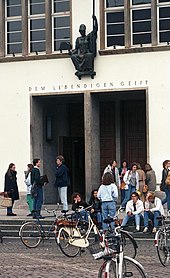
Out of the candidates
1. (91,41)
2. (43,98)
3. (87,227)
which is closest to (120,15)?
(91,41)

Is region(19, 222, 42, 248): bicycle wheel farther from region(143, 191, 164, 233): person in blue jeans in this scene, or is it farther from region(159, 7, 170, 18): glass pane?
region(159, 7, 170, 18): glass pane

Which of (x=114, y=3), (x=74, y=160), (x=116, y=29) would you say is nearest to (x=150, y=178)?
(x=116, y=29)

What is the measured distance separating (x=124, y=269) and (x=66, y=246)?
25.1 feet

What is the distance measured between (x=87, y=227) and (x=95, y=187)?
31.3ft

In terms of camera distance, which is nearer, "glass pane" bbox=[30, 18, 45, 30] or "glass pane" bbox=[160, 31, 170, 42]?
"glass pane" bbox=[160, 31, 170, 42]

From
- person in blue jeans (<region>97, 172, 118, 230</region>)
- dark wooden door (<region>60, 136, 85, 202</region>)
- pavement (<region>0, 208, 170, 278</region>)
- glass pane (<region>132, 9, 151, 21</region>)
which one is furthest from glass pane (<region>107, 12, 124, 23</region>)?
pavement (<region>0, 208, 170, 278</region>)

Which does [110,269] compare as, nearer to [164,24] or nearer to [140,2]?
[164,24]

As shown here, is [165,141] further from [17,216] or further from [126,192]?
[17,216]

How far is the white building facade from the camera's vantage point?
2692 cm

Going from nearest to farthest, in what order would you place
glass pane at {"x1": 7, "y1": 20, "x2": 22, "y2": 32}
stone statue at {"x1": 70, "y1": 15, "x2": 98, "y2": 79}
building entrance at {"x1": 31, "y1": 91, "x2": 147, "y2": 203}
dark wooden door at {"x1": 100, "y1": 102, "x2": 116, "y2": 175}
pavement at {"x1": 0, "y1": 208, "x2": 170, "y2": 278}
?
pavement at {"x1": 0, "y1": 208, "x2": 170, "y2": 278}
stone statue at {"x1": 70, "y1": 15, "x2": 98, "y2": 79}
building entrance at {"x1": 31, "y1": 91, "x2": 147, "y2": 203}
glass pane at {"x1": 7, "y1": 20, "x2": 22, "y2": 32}
dark wooden door at {"x1": 100, "y1": 102, "x2": 116, "y2": 175}

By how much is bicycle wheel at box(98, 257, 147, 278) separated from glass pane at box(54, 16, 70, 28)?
18.9 metres

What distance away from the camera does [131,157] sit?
96.8ft

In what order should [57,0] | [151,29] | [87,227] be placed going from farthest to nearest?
[57,0] < [151,29] < [87,227]

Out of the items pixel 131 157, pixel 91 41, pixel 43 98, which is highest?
pixel 91 41
